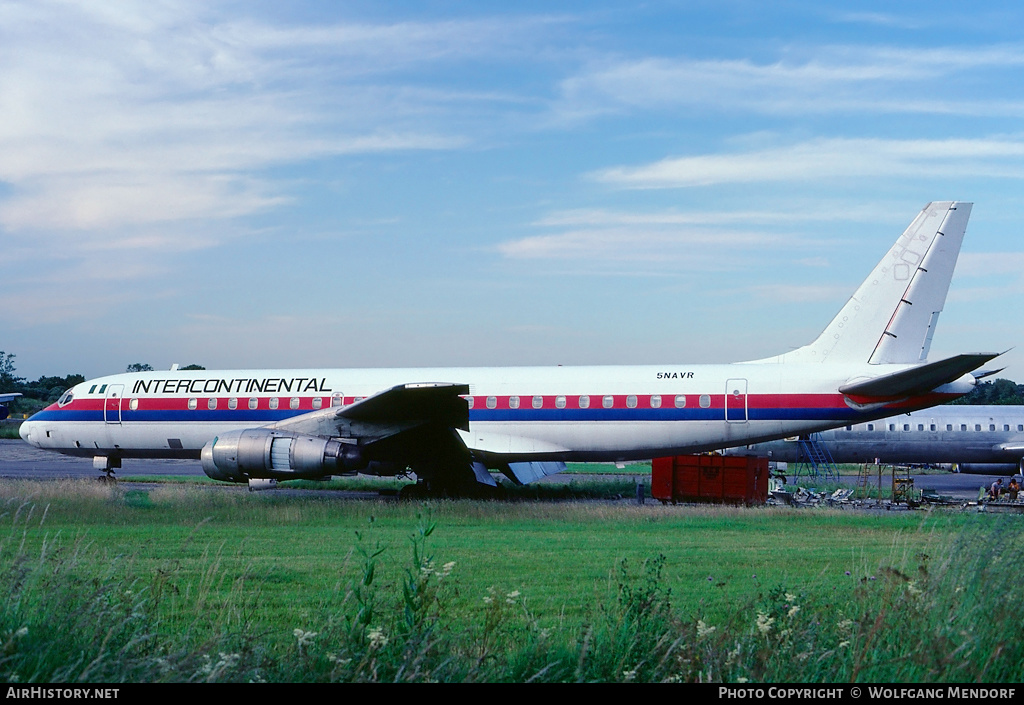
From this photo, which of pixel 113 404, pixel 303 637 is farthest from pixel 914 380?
pixel 113 404

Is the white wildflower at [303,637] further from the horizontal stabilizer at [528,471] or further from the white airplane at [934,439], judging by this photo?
the white airplane at [934,439]

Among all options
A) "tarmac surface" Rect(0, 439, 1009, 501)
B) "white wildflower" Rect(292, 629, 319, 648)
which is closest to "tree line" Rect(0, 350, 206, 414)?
"tarmac surface" Rect(0, 439, 1009, 501)

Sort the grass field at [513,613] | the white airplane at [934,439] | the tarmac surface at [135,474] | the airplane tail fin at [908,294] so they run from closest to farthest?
the grass field at [513,613], the airplane tail fin at [908,294], the tarmac surface at [135,474], the white airplane at [934,439]

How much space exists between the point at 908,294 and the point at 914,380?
2.51 m

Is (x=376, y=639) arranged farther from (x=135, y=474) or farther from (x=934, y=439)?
(x=934, y=439)

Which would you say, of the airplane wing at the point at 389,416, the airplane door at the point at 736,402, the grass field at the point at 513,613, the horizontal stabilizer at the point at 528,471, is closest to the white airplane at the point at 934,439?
the horizontal stabilizer at the point at 528,471

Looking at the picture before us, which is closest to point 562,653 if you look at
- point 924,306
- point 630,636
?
point 630,636

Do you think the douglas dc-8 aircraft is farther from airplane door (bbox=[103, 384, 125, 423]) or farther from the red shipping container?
airplane door (bbox=[103, 384, 125, 423])

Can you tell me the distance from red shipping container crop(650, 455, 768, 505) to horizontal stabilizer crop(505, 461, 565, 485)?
131 inches

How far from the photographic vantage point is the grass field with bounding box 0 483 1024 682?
17.1 ft

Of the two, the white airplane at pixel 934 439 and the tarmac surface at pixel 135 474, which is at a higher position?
the white airplane at pixel 934 439

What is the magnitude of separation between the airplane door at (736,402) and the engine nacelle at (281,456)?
27.1ft

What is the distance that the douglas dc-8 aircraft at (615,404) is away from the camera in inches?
794
